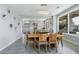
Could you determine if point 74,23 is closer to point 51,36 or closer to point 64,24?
point 64,24

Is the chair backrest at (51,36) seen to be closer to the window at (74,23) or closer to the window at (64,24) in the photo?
the window at (74,23)

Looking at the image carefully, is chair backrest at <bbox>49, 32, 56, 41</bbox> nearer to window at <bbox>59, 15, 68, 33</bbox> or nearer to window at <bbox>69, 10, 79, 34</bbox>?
window at <bbox>69, 10, 79, 34</bbox>

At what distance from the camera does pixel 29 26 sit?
1393 centimetres

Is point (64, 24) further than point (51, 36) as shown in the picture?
Yes

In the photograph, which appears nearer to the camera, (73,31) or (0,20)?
(0,20)

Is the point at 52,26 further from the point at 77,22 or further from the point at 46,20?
the point at 77,22

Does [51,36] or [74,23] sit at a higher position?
[74,23]

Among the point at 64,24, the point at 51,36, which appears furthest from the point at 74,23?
the point at 51,36

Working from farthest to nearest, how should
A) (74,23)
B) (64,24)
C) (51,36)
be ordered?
(64,24) → (74,23) → (51,36)

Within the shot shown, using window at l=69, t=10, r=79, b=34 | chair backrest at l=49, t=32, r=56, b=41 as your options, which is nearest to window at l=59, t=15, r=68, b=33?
window at l=69, t=10, r=79, b=34
